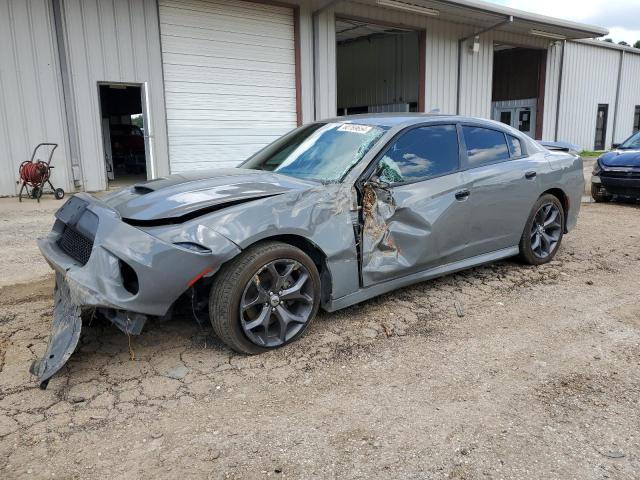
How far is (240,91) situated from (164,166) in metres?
2.65

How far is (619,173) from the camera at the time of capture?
9.20 meters

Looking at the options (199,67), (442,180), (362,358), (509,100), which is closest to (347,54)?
(509,100)

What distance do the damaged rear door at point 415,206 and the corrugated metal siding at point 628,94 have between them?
24.6 metres

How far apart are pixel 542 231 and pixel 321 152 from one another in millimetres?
2628

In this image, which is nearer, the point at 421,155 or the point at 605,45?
the point at 421,155

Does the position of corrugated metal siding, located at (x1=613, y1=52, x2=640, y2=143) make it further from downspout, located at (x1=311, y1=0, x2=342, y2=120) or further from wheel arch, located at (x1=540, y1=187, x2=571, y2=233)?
wheel arch, located at (x1=540, y1=187, x2=571, y2=233)

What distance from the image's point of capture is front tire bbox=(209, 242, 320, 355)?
3068 millimetres

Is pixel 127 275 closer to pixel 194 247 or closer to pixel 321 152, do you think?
pixel 194 247

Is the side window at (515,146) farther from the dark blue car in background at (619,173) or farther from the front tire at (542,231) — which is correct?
the dark blue car in background at (619,173)

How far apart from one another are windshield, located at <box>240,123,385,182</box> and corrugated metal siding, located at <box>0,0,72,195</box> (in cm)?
741

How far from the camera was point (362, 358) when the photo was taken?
328 cm

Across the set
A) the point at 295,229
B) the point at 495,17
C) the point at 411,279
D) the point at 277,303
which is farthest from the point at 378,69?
the point at 277,303

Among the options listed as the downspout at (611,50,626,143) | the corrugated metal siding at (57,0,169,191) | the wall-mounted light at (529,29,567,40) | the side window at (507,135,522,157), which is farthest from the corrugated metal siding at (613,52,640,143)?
the side window at (507,135,522,157)

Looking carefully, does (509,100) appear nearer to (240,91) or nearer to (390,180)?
(240,91)
